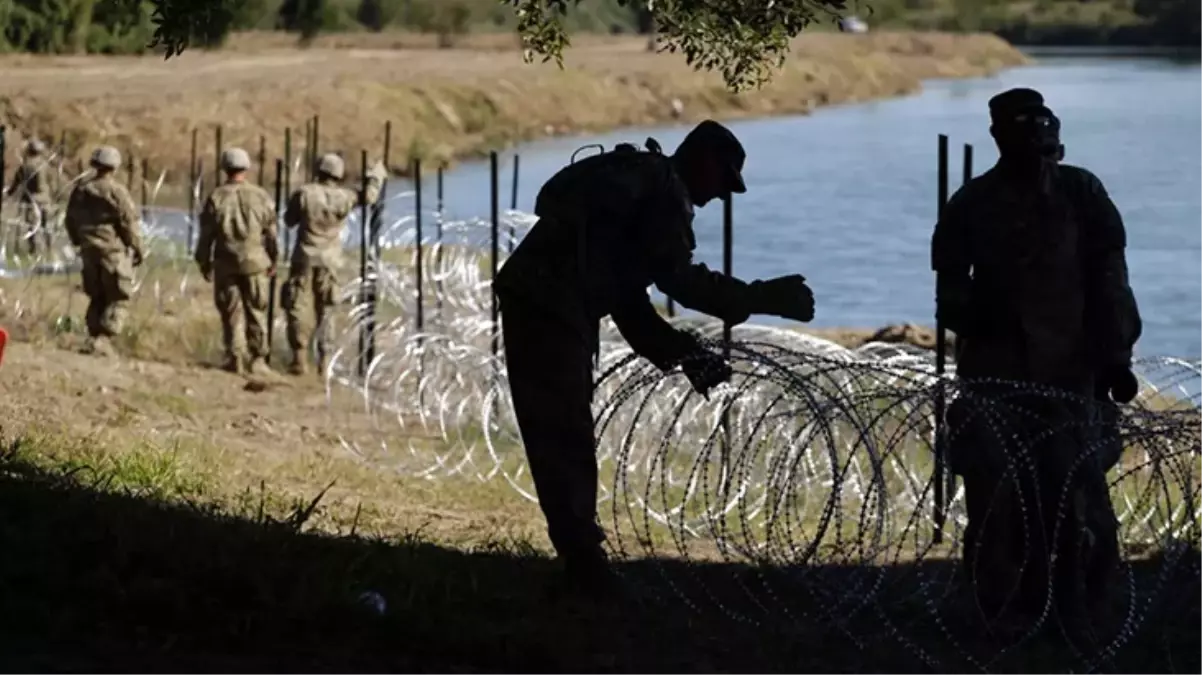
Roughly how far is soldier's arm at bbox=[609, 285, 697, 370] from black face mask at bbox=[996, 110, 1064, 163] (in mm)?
1267

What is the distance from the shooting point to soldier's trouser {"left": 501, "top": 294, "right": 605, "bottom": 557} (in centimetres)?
748

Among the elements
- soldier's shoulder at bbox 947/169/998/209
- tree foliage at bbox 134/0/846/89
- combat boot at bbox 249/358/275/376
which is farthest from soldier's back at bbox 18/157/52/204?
soldier's shoulder at bbox 947/169/998/209

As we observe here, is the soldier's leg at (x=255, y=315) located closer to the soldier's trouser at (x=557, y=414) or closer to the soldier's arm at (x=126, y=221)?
the soldier's arm at (x=126, y=221)

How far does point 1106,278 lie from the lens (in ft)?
24.6

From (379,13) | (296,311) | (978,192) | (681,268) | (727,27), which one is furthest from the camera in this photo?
(379,13)

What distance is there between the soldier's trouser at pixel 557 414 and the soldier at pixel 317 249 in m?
9.74

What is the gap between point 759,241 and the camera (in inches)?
1224

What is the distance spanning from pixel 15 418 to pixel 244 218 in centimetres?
549

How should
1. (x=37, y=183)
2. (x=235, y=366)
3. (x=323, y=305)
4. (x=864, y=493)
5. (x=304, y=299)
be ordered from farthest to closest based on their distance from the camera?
(x=37, y=183), (x=304, y=299), (x=323, y=305), (x=235, y=366), (x=864, y=493)

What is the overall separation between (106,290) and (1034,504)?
1132cm

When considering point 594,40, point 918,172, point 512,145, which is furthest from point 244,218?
point 594,40

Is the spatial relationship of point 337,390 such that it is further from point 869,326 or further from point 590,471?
point 590,471

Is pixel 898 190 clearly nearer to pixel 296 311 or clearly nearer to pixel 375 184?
pixel 375 184

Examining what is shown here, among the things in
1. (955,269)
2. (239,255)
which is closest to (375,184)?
Answer: (239,255)
